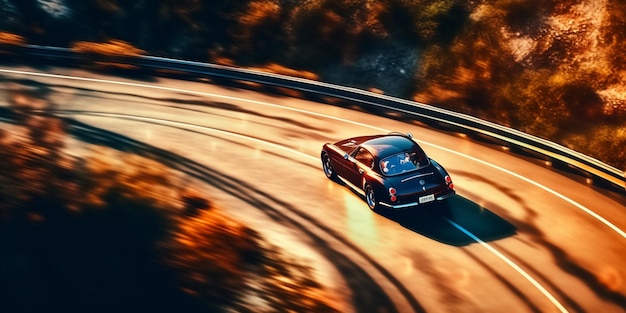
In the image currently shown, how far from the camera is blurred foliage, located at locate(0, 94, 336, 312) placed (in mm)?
10516

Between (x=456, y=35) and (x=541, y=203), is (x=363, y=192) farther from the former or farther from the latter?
(x=456, y=35)

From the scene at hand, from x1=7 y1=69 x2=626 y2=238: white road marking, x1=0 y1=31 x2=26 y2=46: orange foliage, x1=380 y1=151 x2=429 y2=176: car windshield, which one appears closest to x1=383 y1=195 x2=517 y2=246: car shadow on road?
x1=380 y1=151 x2=429 y2=176: car windshield

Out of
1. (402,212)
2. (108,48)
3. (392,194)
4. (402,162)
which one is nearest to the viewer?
(392,194)

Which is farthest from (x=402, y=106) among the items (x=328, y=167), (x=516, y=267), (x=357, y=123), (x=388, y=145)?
(x=516, y=267)

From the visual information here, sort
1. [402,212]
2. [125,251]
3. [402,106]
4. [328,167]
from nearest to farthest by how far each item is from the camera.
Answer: [125,251] → [402,212] → [328,167] → [402,106]

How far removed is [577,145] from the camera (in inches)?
793

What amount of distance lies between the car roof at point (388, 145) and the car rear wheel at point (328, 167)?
3.67 ft

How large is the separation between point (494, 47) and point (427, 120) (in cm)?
464

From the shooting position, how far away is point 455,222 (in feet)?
46.9

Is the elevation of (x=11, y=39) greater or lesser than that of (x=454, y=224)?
greater

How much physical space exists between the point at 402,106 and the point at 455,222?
22.6 ft

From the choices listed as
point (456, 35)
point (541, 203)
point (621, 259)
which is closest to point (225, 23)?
point (456, 35)

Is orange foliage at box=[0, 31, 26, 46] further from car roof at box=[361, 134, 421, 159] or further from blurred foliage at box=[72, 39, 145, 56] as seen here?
car roof at box=[361, 134, 421, 159]

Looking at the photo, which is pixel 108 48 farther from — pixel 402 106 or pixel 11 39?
pixel 402 106
